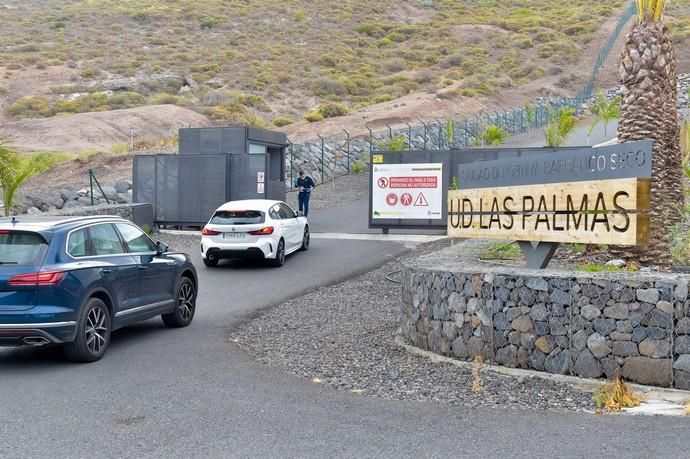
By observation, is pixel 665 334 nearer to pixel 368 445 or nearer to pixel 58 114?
pixel 368 445

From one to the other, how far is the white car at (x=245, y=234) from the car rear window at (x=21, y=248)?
903 centimetres

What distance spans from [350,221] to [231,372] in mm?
18577

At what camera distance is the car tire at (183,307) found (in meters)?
12.0

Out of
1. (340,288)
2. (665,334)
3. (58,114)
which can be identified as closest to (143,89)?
(58,114)

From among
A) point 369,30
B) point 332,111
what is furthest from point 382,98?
point 369,30

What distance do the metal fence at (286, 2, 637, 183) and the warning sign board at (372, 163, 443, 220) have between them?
24.9ft

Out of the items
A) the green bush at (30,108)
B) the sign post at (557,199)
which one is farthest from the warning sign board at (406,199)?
the green bush at (30,108)

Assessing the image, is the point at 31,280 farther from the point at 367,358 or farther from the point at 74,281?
the point at 367,358

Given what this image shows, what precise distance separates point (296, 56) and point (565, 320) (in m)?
72.4

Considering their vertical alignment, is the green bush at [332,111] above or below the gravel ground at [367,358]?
above

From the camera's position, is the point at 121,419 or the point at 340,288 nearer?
the point at 121,419

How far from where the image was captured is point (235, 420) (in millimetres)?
7227

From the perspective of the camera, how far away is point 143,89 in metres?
64.4

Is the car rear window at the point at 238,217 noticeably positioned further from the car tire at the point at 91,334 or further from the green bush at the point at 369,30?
the green bush at the point at 369,30
